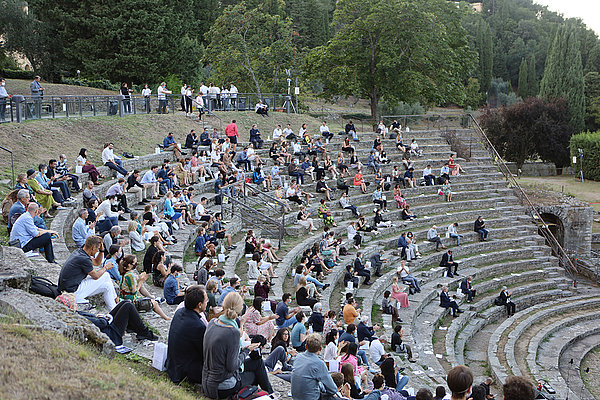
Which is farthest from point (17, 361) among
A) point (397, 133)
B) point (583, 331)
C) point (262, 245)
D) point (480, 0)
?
point (480, 0)

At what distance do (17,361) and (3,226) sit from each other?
7356 mm

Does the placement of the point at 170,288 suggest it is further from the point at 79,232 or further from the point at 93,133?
the point at 93,133

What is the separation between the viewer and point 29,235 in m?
9.86

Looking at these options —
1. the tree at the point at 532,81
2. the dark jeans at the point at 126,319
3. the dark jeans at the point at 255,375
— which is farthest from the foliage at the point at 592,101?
the dark jeans at the point at 126,319

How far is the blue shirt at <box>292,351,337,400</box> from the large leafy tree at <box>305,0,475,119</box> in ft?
93.9

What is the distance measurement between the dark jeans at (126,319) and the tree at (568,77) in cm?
5169

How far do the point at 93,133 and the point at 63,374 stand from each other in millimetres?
18031

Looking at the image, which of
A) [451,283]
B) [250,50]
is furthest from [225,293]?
[250,50]

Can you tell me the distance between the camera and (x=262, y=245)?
15.8m

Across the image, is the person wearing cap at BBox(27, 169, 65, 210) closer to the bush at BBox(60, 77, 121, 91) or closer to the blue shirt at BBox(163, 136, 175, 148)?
the blue shirt at BBox(163, 136, 175, 148)

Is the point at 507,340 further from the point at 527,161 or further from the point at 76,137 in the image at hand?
the point at 527,161

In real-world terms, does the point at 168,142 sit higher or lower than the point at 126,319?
higher

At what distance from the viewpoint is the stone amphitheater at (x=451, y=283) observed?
10360 mm

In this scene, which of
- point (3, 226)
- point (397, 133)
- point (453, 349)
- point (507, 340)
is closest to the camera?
point (3, 226)
